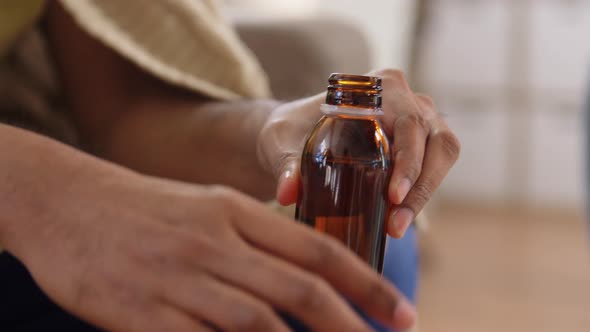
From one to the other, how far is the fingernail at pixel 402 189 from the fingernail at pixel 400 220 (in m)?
0.01

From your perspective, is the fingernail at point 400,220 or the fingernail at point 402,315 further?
the fingernail at point 400,220

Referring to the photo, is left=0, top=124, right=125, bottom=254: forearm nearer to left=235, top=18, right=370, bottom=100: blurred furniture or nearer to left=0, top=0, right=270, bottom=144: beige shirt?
Answer: left=0, top=0, right=270, bottom=144: beige shirt

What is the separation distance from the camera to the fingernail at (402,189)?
17.0 inches

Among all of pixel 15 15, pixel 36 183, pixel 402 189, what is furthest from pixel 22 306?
pixel 15 15

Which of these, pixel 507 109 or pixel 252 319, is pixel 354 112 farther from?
pixel 507 109

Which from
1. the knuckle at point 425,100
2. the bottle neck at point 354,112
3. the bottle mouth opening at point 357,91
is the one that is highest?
the bottle mouth opening at point 357,91

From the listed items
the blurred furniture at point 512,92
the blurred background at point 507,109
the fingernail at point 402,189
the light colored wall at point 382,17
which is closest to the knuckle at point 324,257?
the fingernail at point 402,189

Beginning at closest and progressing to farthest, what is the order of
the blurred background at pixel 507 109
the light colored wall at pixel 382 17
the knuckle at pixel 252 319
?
the knuckle at pixel 252 319
the light colored wall at pixel 382 17
the blurred background at pixel 507 109

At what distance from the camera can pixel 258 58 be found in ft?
3.22

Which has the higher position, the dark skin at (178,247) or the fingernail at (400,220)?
the dark skin at (178,247)

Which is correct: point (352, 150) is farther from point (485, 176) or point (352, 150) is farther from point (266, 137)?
point (485, 176)

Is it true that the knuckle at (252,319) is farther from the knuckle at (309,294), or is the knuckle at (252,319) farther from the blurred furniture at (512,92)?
the blurred furniture at (512,92)

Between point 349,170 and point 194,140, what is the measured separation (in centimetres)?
36

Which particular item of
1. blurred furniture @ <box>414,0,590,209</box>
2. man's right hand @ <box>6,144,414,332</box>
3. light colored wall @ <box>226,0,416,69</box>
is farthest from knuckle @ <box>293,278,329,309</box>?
blurred furniture @ <box>414,0,590,209</box>
